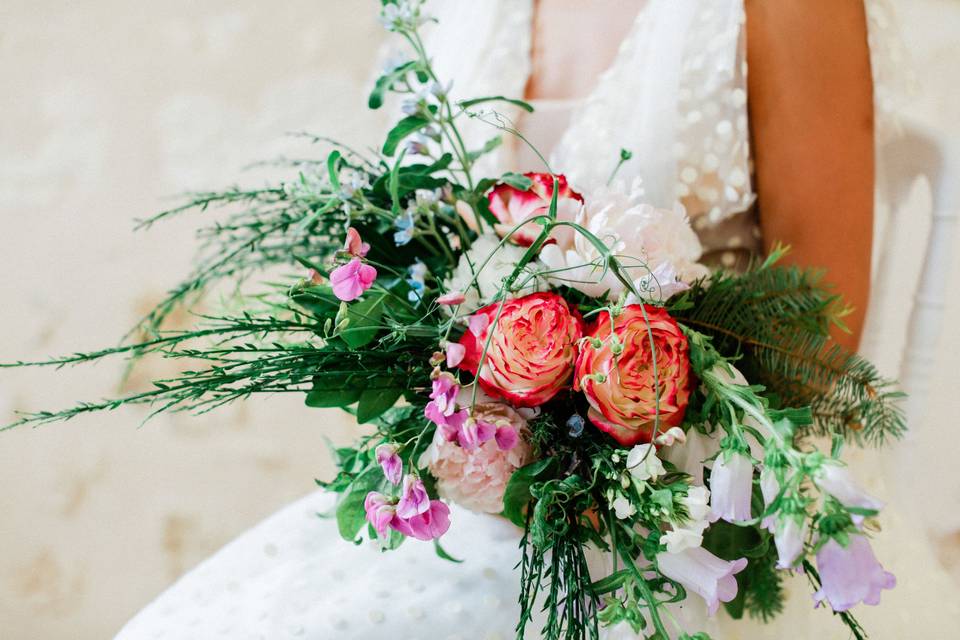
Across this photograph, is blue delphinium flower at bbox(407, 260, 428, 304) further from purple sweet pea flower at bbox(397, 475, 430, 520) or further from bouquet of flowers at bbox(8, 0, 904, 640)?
purple sweet pea flower at bbox(397, 475, 430, 520)

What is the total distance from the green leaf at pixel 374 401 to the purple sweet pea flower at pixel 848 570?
280mm

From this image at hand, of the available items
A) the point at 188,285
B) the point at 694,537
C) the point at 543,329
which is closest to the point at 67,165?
the point at 188,285

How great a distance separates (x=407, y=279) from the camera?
55cm

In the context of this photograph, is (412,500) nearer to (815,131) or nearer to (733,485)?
(733,485)

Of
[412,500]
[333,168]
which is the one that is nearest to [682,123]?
[333,168]

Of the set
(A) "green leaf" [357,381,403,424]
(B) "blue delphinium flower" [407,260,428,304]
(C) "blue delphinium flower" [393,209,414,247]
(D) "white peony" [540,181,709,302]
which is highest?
(C) "blue delphinium flower" [393,209,414,247]

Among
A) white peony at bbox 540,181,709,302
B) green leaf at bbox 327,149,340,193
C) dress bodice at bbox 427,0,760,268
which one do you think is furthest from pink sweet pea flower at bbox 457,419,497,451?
dress bodice at bbox 427,0,760,268

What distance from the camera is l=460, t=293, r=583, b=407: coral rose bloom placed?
43 centimetres

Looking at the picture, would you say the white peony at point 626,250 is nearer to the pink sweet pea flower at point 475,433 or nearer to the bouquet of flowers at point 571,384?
the bouquet of flowers at point 571,384

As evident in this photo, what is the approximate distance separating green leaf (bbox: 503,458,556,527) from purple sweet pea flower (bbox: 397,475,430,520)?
0.22 feet

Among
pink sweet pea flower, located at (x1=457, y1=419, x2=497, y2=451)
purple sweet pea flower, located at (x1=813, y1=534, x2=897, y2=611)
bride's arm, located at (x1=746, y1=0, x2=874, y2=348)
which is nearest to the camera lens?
purple sweet pea flower, located at (x1=813, y1=534, x2=897, y2=611)

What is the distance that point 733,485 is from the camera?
369mm

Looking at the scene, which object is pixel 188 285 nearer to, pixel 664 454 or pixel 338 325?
pixel 338 325

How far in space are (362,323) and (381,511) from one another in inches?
4.7
